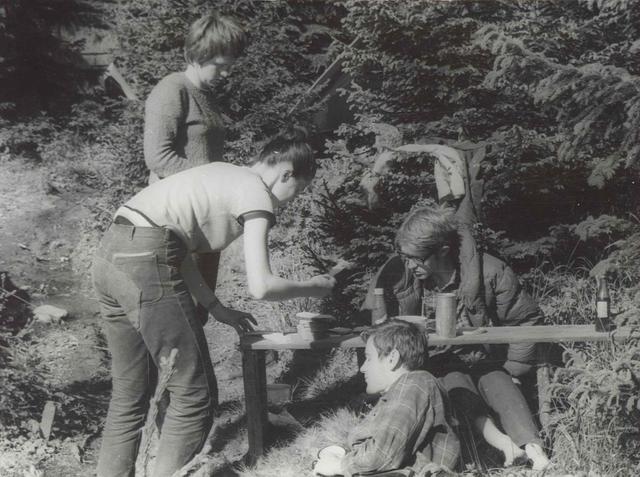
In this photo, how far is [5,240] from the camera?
7949 mm

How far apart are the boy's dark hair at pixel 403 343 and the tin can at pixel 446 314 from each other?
404mm

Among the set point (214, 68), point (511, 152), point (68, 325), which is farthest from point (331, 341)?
point (68, 325)

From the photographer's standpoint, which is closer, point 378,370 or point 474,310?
point 378,370

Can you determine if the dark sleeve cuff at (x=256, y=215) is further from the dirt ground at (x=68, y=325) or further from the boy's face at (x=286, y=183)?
the dirt ground at (x=68, y=325)

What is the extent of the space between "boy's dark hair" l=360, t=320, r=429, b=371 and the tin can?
404mm

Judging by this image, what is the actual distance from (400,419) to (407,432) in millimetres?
58

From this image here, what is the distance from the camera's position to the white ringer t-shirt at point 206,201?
2730 mm

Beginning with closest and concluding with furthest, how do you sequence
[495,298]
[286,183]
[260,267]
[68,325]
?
1. [260,267]
2. [286,183]
3. [495,298]
4. [68,325]

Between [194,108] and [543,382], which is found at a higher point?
[194,108]

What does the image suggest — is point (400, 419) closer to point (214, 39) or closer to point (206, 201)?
point (206, 201)

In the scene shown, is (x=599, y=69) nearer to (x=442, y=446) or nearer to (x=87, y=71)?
(x=442, y=446)

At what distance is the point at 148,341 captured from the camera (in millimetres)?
2766

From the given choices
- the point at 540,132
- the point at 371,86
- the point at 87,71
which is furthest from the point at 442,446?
the point at 87,71

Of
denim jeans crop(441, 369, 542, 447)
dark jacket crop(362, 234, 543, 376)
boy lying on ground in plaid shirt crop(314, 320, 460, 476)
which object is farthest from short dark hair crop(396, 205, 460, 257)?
denim jeans crop(441, 369, 542, 447)
